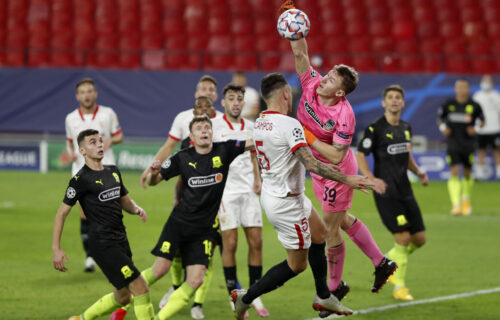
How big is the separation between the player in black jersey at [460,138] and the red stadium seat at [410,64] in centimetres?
641

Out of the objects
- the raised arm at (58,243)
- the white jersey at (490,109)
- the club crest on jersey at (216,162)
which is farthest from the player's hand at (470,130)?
the raised arm at (58,243)

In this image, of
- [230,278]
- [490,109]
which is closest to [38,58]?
[490,109]

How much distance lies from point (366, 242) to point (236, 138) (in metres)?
1.81

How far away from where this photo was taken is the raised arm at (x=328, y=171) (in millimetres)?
6109

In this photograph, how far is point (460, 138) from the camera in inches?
623

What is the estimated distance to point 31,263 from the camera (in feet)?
35.4

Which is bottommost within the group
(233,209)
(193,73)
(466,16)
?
(233,209)

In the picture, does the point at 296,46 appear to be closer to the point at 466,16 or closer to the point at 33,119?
the point at 33,119

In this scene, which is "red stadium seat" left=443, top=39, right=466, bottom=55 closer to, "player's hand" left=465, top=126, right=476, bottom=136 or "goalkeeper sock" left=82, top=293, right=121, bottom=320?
"player's hand" left=465, top=126, right=476, bottom=136

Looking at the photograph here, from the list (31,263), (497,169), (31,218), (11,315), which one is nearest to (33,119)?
(31,218)

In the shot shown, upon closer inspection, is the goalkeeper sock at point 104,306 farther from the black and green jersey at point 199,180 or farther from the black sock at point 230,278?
the black sock at point 230,278

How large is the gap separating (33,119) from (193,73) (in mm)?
4623

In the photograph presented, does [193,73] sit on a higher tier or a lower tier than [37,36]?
lower

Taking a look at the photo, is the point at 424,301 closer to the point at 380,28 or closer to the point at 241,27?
the point at 241,27
